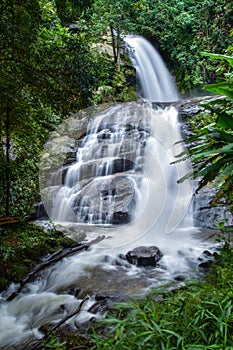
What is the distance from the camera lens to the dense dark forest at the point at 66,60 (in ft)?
12.4

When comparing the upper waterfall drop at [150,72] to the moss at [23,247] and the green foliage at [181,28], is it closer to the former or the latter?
the green foliage at [181,28]

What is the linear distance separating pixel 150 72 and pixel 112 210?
30.3ft

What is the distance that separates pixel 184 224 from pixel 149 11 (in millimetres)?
11996

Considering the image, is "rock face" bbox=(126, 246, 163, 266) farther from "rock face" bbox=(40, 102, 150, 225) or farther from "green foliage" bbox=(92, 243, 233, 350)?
"green foliage" bbox=(92, 243, 233, 350)

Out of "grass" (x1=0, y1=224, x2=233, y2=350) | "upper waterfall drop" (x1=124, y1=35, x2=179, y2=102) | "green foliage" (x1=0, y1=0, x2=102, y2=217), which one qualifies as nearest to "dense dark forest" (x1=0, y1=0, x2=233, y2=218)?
"green foliage" (x1=0, y1=0, x2=102, y2=217)

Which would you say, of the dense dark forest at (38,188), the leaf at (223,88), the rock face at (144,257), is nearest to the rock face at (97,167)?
the dense dark forest at (38,188)

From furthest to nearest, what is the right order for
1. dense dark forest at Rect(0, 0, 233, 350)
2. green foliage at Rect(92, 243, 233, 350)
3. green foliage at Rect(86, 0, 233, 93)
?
green foliage at Rect(86, 0, 233, 93) < dense dark forest at Rect(0, 0, 233, 350) < green foliage at Rect(92, 243, 233, 350)

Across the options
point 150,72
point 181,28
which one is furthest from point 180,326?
point 181,28

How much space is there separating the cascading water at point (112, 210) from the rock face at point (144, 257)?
10 centimetres

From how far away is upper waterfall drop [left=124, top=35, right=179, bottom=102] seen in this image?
1350 cm

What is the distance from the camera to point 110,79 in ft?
42.0

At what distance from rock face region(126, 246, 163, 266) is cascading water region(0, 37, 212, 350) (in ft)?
0.32

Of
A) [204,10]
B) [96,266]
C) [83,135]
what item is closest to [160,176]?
[83,135]

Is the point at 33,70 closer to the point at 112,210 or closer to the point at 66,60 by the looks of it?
the point at 66,60
